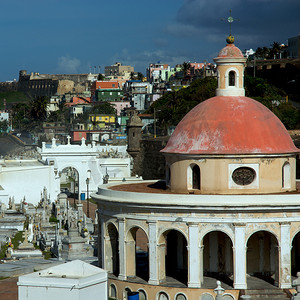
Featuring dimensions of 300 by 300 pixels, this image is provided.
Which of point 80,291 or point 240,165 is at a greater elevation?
point 240,165

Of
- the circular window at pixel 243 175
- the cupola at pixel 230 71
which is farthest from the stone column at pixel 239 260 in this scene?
the cupola at pixel 230 71

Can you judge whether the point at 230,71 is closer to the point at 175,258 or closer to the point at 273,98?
the point at 175,258

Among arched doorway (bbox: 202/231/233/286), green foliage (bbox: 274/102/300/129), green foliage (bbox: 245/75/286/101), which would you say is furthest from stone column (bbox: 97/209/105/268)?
green foliage (bbox: 245/75/286/101)

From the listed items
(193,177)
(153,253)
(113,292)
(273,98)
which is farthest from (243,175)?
(273,98)

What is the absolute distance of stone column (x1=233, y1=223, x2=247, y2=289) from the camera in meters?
25.4

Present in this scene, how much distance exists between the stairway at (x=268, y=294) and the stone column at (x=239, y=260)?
0.29 m

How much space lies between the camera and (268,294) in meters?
25.3

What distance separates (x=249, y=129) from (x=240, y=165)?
114cm

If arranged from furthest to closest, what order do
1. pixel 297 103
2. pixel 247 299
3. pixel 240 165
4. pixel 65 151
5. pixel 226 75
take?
pixel 297 103 → pixel 65 151 → pixel 226 75 → pixel 240 165 → pixel 247 299

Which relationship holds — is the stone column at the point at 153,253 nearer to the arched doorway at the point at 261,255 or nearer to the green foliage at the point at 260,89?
the arched doorway at the point at 261,255

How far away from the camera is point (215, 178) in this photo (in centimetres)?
2659

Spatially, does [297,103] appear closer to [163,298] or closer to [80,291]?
[163,298]

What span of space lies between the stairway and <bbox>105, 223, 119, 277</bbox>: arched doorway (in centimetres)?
453

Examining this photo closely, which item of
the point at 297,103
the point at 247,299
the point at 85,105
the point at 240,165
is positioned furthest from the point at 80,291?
→ the point at 85,105
